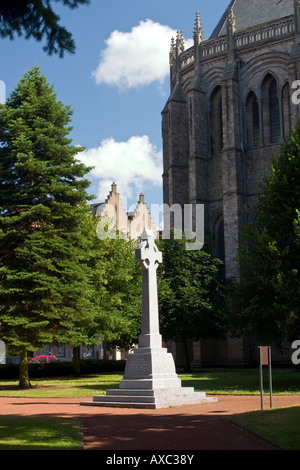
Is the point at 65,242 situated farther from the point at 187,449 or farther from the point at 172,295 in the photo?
the point at 187,449

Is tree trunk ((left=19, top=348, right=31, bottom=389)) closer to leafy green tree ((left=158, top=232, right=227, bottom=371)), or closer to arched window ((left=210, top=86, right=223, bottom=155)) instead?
leafy green tree ((left=158, top=232, right=227, bottom=371))

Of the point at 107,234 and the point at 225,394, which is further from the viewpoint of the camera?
the point at 107,234

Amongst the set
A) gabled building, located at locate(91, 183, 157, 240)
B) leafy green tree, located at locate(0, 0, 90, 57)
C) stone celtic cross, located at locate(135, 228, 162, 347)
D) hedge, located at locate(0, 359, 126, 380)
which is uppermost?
gabled building, located at locate(91, 183, 157, 240)

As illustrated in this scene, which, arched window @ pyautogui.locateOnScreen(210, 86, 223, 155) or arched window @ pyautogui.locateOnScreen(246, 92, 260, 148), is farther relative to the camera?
arched window @ pyautogui.locateOnScreen(210, 86, 223, 155)

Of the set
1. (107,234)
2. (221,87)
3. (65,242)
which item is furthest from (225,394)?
(221,87)

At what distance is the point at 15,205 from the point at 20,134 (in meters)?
3.40

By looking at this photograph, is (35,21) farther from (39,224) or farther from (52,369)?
(52,369)

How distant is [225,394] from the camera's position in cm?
2020

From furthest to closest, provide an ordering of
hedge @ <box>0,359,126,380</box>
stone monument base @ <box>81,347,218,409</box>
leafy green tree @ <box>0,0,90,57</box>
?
hedge @ <box>0,359,126,380</box>, stone monument base @ <box>81,347,218,409</box>, leafy green tree @ <box>0,0,90,57</box>

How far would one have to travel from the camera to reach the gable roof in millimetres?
45188

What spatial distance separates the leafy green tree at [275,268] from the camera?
23359 mm

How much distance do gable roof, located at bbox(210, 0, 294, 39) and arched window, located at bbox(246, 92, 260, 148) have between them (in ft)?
19.5

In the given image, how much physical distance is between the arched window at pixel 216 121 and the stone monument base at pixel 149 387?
29.8 m

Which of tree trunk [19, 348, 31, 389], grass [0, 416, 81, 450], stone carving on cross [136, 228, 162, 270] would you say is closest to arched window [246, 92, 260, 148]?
tree trunk [19, 348, 31, 389]
